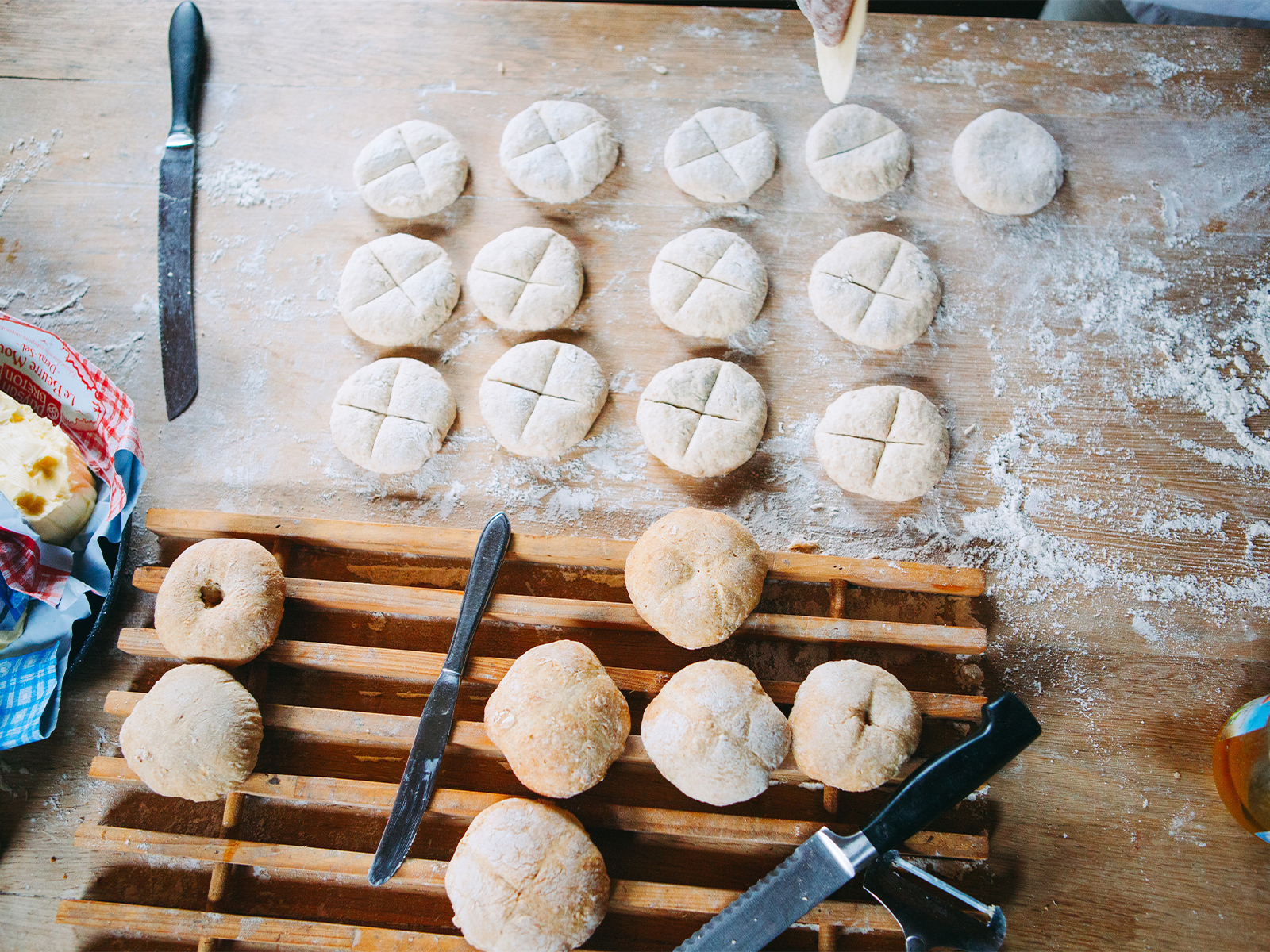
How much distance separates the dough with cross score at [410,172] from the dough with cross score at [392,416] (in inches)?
18.1

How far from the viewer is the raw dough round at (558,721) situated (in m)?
1.44

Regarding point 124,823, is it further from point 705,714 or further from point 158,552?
point 705,714

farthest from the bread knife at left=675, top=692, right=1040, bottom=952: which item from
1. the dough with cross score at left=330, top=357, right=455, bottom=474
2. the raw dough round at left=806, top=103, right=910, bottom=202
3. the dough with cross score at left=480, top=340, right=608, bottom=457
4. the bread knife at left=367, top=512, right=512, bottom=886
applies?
the raw dough round at left=806, top=103, right=910, bottom=202

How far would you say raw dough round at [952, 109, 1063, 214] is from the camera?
1907 millimetres

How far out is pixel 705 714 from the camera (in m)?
1.46

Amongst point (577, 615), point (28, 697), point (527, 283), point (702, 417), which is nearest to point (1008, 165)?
point (702, 417)

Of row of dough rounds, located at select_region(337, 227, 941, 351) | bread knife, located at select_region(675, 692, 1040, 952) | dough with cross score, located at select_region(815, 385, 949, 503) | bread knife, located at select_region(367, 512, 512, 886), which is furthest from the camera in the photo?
row of dough rounds, located at select_region(337, 227, 941, 351)

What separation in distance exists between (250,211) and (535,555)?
127 centimetres

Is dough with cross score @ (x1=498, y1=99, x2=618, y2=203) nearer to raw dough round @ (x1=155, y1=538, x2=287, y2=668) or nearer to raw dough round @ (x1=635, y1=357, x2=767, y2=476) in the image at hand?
raw dough round @ (x1=635, y1=357, x2=767, y2=476)

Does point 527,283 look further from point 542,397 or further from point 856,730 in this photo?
point 856,730

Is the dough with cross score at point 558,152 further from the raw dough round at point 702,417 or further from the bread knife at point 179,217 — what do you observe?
the bread knife at point 179,217

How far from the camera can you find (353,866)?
1483mm

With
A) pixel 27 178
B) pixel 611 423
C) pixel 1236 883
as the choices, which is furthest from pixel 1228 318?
pixel 27 178

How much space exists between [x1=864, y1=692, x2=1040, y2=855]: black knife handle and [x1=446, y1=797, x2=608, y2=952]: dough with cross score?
0.55 metres
